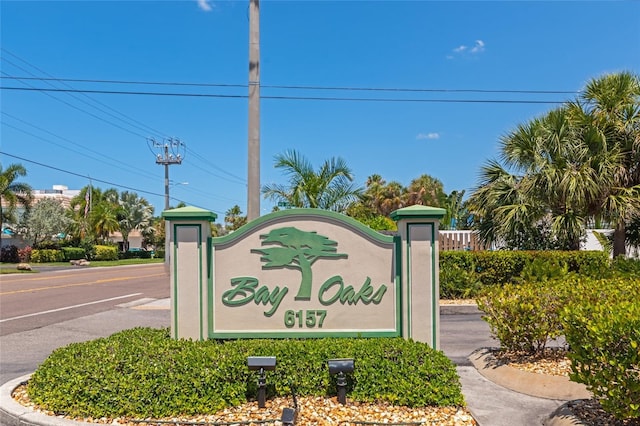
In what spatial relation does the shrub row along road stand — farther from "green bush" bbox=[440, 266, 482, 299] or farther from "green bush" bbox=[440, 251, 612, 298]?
"green bush" bbox=[440, 251, 612, 298]

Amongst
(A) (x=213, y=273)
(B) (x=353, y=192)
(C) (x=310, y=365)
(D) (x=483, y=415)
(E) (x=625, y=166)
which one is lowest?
(D) (x=483, y=415)

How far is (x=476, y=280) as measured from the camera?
11.8m

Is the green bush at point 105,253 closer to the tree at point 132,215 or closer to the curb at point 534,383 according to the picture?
the tree at point 132,215

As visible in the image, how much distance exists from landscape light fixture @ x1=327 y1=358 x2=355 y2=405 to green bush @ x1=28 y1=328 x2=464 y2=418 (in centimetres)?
11

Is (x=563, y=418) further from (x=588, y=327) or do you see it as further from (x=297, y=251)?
(x=297, y=251)

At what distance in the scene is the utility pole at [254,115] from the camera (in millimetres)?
7180

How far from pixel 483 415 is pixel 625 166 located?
10495 mm

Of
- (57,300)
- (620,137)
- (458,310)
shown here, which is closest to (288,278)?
(458,310)

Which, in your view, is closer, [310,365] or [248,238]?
[310,365]

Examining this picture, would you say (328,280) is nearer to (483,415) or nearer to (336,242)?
(336,242)

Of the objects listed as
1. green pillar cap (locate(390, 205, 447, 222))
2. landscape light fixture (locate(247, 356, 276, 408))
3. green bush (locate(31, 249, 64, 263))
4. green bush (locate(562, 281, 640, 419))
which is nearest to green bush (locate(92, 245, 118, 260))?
green bush (locate(31, 249, 64, 263))

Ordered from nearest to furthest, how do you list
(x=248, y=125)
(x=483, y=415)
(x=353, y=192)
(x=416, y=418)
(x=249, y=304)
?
(x=416, y=418), (x=483, y=415), (x=249, y=304), (x=248, y=125), (x=353, y=192)

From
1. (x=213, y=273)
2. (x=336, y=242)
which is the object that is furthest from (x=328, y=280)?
(x=213, y=273)

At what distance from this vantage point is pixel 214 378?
418 cm
